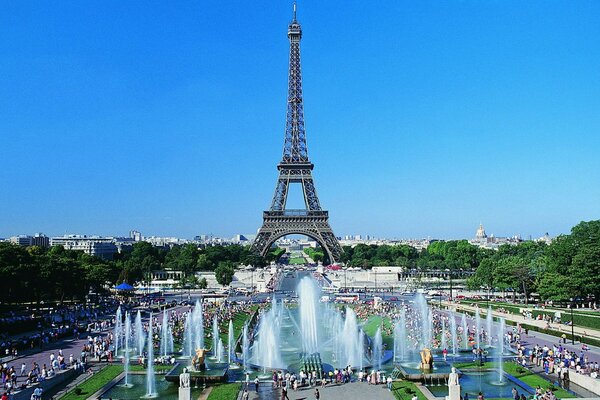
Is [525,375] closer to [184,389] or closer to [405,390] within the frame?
[405,390]

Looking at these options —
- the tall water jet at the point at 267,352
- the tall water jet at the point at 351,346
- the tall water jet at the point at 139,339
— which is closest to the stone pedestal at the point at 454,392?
the tall water jet at the point at 351,346

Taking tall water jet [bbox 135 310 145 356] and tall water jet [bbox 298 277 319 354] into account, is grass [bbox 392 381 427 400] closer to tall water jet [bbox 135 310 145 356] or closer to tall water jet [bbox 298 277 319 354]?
tall water jet [bbox 298 277 319 354]

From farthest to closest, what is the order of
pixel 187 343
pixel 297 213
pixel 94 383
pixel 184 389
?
pixel 297 213 → pixel 187 343 → pixel 94 383 → pixel 184 389

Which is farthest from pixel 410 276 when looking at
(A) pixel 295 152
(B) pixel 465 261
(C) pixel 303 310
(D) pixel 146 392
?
(D) pixel 146 392

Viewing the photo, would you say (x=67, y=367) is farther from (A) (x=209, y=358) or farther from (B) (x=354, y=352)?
(B) (x=354, y=352)

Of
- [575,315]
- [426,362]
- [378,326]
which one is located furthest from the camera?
[378,326]

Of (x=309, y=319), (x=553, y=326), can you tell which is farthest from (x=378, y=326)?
(x=553, y=326)
